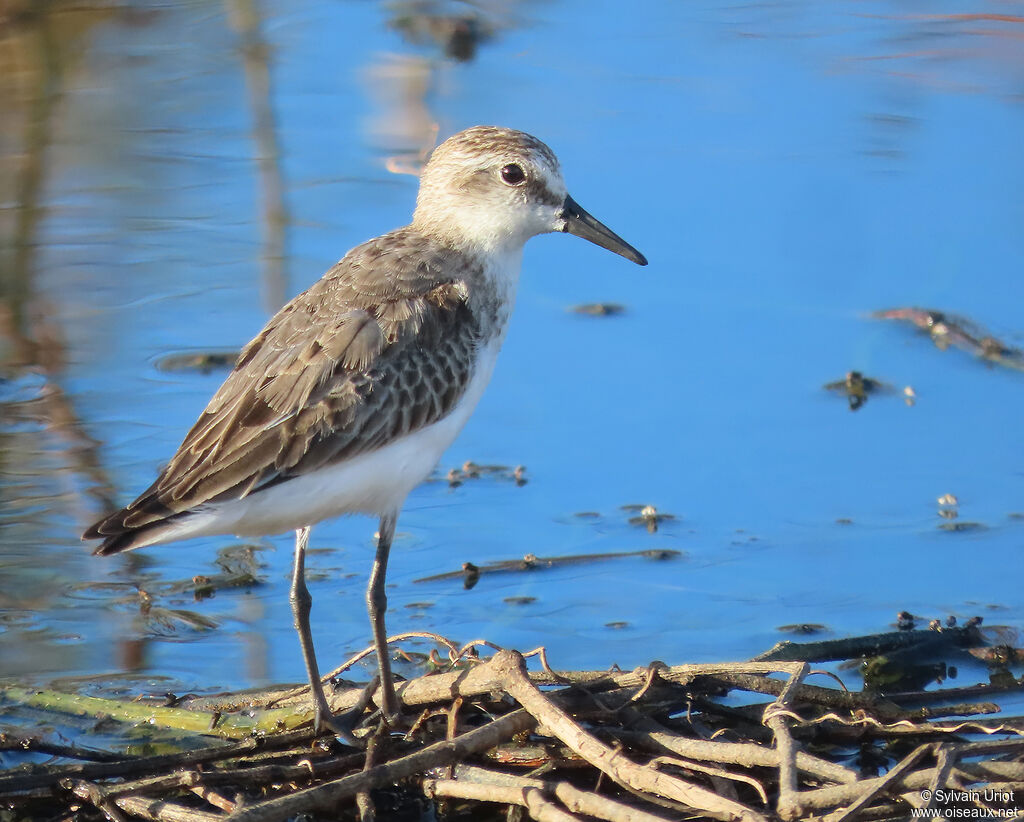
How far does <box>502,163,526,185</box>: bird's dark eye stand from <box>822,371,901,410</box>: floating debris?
2767mm

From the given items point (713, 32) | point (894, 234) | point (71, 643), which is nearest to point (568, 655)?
point (71, 643)

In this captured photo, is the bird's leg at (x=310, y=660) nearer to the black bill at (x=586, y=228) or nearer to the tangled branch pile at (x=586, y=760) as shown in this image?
the tangled branch pile at (x=586, y=760)

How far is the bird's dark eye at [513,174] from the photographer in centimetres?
659

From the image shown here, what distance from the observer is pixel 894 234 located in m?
10.1

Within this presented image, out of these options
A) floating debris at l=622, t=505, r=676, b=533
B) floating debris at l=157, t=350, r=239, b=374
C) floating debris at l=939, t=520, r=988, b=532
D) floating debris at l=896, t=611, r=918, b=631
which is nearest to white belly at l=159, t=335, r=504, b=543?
floating debris at l=622, t=505, r=676, b=533

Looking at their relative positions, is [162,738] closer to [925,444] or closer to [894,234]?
[925,444]

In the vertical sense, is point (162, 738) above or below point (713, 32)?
below

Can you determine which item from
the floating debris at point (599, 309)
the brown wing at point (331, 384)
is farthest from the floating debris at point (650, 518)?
the floating debris at point (599, 309)

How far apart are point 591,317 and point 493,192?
2.73 metres

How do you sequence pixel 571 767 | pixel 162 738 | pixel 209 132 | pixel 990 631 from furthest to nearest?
1. pixel 209 132
2. pixel 990 631
3. pixel 162 738
4. pixel 571 767

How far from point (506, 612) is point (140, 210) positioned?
16.3 feet

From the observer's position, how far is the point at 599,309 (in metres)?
9.28

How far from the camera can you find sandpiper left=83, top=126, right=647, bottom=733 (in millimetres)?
5754

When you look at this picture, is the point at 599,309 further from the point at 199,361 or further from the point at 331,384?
the point at 331,384
